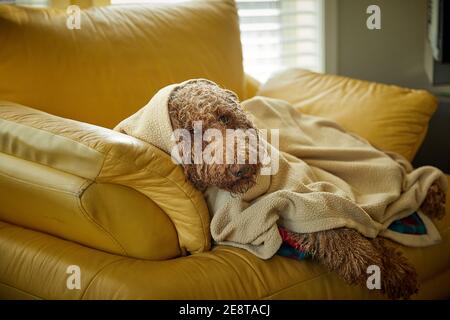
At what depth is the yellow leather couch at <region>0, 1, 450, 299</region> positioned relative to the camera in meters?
1.37

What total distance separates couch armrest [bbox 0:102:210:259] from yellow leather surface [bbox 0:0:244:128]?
26 centimetres

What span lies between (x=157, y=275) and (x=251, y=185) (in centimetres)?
28

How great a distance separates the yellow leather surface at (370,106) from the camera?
2.09 metres

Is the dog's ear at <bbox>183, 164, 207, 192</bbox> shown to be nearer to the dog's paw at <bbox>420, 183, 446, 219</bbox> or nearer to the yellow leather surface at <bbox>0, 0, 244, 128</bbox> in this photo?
the yellow leather surface at <bbox>0, 0, 244, 128</bbox>

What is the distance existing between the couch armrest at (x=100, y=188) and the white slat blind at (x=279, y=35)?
54.7 inches

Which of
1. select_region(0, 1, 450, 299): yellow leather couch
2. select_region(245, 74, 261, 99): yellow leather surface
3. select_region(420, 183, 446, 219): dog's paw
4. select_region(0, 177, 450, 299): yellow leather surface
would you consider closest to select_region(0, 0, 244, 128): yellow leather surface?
select_region(0, 1, 450, 299): yellow leather couch

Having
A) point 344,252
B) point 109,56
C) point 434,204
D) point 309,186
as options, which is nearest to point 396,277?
point 344,252

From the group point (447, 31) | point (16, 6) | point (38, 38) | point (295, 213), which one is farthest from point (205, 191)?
point (447, 31)

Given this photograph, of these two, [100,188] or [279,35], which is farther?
[279,35]

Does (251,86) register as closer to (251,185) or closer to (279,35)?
(279,35)

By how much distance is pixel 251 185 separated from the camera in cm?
140

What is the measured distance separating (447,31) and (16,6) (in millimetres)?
1635

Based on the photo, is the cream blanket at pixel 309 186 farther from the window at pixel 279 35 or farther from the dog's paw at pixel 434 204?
the window at pixel 279 35
